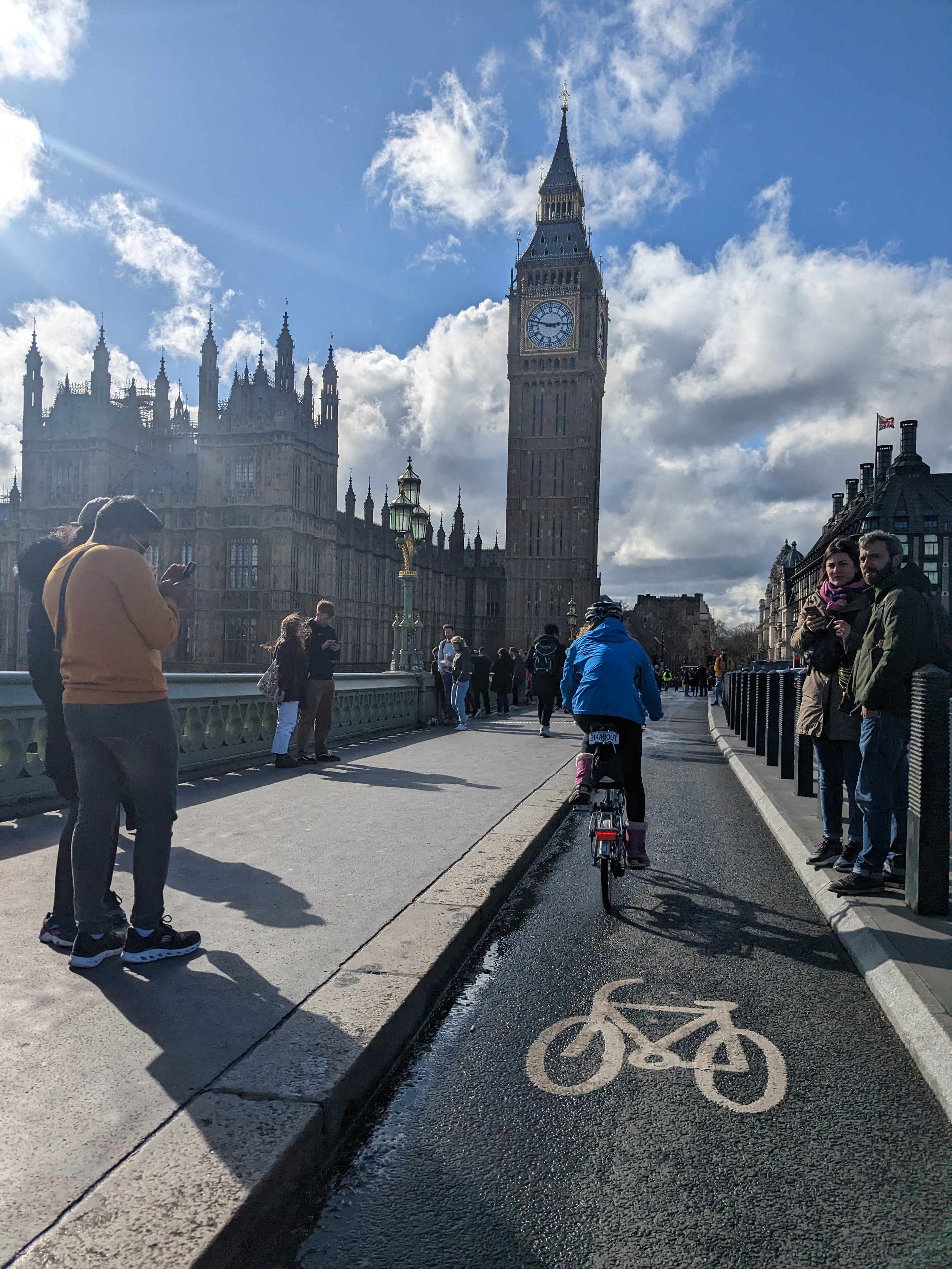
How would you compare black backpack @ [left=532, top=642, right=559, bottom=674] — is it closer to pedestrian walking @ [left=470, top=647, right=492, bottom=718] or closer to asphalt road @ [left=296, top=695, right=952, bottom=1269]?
pedestrian walking @ [left=470, top=647, right=492, bottom=718]

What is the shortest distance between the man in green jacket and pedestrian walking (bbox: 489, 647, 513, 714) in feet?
57.9

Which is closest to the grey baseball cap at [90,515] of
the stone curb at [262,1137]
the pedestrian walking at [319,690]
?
the stone curb at [262,1137]

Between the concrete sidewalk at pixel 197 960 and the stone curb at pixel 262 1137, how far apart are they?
0.14 feet

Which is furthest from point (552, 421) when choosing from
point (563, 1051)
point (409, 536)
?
point (563, 1051)

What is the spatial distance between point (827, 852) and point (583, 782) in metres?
1.67

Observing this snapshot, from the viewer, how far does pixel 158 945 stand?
3871 mm

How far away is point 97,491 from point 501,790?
205 feet

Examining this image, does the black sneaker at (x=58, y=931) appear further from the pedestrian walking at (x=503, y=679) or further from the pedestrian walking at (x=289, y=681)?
the pedestrian walking at (x=503, y=679)

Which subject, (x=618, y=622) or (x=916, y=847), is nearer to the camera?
(x=916, y=847)

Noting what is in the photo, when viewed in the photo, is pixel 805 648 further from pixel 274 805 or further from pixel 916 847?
pixel 274 805

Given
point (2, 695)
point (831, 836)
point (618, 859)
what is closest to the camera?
point (618, 859)

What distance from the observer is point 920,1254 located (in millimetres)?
2156

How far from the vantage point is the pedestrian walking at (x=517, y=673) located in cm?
2517

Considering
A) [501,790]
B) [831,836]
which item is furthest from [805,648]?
[501,790]
